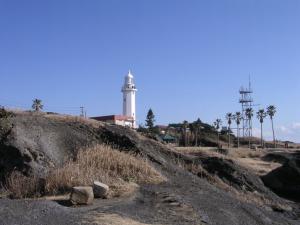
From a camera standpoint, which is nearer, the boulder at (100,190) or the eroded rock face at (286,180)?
the boulder at (100,190)

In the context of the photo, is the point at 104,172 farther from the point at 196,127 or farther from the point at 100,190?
the point at 196,127

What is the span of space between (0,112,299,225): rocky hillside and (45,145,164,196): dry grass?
0.66 m

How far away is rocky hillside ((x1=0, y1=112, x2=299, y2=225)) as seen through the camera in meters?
14.8

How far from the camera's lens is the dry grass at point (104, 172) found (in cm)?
1808

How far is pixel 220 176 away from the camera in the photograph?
2842 cm

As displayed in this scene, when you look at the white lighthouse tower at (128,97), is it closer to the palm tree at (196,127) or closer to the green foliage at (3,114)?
the palm tree at (196,127)

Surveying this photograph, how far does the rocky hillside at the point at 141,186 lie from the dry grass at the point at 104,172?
2.17ft

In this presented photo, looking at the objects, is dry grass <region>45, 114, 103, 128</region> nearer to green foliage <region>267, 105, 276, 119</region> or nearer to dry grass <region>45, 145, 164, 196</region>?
dry grass <region>45, 145, 164, 196</region>

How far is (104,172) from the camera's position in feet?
64.8

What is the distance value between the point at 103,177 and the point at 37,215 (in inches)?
206

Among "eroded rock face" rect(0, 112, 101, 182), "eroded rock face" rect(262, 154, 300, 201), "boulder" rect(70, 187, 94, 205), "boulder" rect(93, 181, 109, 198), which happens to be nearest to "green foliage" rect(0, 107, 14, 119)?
"eroded rock face" rect(0, 112, 101, 182)

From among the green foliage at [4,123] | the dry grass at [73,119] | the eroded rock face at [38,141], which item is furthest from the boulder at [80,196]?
the dry grass at [73,119]

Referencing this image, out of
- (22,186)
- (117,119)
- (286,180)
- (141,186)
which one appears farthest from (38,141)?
(117,119)

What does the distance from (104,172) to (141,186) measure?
4.51 feet
